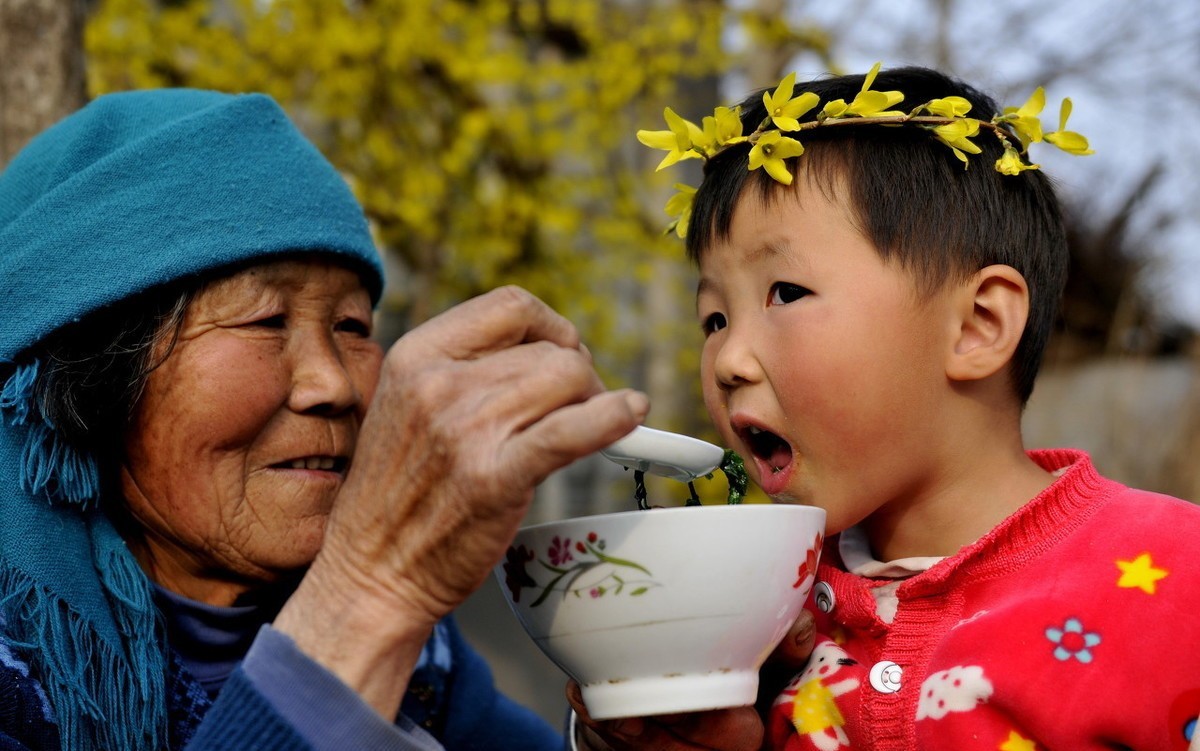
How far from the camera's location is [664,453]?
1.46 meters

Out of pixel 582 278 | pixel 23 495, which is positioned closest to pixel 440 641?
pixel 23 495

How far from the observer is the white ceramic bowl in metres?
1.33

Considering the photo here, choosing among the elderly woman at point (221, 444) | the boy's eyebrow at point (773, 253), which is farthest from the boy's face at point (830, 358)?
the elderly woman at point (221, 444)

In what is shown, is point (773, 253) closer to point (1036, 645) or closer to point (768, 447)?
point (768, 447)

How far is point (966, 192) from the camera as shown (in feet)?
5.71

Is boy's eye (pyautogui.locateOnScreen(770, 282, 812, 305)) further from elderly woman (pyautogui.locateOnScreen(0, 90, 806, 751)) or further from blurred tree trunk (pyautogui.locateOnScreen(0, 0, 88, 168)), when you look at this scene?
blurred tree trunk (pyautogui.locateOnScreen(0, 0, 88, 168))

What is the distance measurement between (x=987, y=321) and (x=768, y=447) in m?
0.40

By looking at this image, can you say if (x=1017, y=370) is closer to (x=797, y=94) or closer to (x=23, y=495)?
(x=797, y=94)

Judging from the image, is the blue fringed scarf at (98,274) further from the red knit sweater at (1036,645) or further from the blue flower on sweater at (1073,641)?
the blue flower on sweater at (1073,641)

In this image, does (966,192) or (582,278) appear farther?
(582,278)

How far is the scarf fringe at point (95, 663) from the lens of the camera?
5.29 ft

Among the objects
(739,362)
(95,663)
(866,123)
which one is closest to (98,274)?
(95,663)

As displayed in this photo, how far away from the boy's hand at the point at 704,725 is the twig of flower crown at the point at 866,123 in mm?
733

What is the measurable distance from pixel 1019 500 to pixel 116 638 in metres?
1.44
